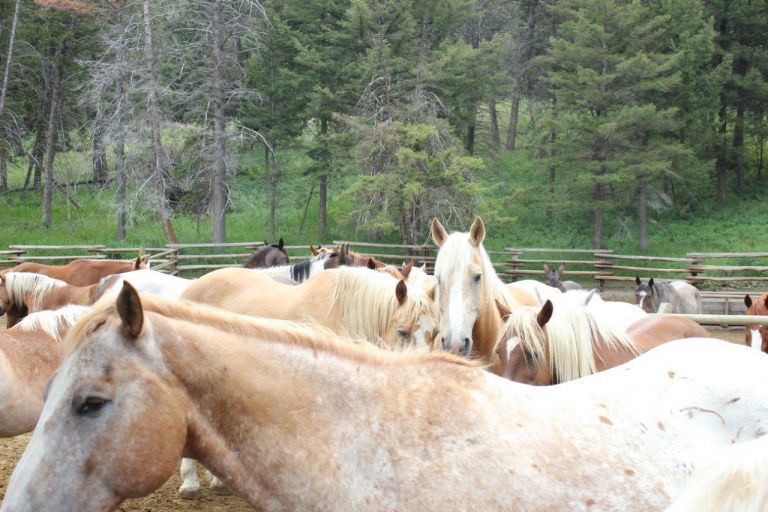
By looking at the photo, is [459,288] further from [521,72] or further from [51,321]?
[521,72]

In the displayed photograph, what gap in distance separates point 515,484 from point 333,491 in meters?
0.56

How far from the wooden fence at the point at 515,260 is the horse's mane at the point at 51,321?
1365 centimetres

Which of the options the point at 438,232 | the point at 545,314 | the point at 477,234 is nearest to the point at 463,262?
the point at 477,234

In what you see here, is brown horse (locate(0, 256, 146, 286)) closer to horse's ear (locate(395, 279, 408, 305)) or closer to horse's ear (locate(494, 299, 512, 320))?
horse's ear (locate(395, 279, 408, 305))

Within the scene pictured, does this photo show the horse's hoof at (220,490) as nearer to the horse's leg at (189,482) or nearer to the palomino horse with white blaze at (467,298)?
the horse's leg at (189,482)

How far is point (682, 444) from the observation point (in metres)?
2.48

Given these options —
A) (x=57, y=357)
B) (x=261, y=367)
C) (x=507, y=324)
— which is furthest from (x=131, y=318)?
(x=57, y=357)

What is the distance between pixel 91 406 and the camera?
2018 millimetres

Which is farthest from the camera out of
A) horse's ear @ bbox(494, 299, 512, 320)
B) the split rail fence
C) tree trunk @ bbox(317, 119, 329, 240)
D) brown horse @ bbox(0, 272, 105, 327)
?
tree trunk @ bbox(317, 119, 329, 240)

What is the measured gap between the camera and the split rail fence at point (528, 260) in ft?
65.8

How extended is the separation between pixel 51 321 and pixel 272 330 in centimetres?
454

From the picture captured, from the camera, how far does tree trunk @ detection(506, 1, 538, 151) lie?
109ft

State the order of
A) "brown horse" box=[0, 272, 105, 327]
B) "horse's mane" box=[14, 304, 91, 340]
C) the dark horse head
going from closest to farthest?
"horse's mane" box=[14, 304, 91, 340], "brown horse" box=[0, 272, 105, 327], the dark horse head

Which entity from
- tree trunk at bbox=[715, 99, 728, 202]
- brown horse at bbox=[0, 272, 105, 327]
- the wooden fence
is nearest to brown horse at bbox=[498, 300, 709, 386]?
brown horse at bbox=[0, 272, 105, 327]
